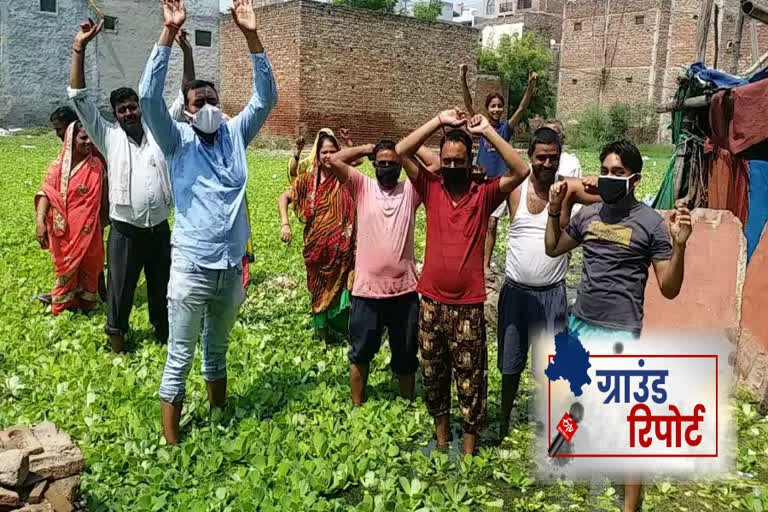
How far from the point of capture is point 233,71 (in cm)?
2817

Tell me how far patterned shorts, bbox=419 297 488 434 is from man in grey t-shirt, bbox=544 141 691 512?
603 millimetres

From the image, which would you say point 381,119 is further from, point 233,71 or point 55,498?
point 55,498

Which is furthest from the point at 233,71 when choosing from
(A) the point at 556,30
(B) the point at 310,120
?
(A) the point at 556,30

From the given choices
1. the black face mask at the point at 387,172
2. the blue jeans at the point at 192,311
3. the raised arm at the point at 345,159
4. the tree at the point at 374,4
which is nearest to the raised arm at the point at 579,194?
the black face mask at the point at 387,172

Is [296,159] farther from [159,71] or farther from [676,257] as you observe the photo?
[676,257]

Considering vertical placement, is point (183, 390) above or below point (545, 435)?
above

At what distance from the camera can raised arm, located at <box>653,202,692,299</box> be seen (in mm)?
3166

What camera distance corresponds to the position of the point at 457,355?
4000 millimetres

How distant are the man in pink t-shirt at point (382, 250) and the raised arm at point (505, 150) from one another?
28.5 inches

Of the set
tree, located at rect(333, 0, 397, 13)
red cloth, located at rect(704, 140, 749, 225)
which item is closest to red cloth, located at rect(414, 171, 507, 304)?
red cloth, located at rect(704, 140, 749, 225)

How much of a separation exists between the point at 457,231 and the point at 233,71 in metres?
26.2

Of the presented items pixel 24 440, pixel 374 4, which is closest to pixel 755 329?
pixel 24 440

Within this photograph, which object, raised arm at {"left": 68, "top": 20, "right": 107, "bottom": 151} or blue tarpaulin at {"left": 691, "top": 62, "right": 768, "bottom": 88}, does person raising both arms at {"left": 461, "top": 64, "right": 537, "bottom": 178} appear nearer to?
blue tarpaulin at {"left": 691, "top": 62, "right": 768, "bottom": 88}

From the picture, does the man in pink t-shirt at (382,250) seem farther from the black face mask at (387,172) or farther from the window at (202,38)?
the window at (202,38)
